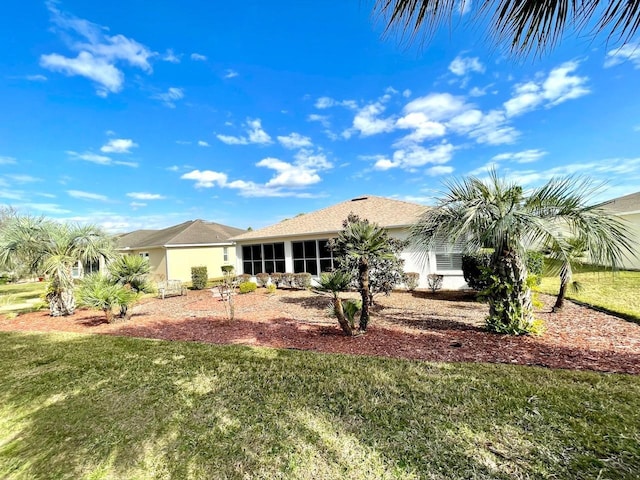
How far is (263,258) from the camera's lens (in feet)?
57.0

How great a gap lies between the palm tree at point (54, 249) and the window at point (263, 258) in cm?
769

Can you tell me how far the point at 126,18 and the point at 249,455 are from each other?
45.1 feet

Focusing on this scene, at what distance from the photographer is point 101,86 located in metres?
13.4

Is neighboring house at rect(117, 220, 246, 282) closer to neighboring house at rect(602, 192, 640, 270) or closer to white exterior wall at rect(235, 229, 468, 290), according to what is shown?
white exterior wall at rect(235, 229, 468, 290)

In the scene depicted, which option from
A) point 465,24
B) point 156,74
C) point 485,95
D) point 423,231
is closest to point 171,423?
point 465,24

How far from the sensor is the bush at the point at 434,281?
12492mm

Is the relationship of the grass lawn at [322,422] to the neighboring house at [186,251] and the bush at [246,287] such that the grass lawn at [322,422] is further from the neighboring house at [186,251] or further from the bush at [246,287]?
the neighboring house at [186,251]

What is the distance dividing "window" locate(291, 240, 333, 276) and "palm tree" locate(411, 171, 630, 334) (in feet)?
29.8

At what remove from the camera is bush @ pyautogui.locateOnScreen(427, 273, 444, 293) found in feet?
41.0

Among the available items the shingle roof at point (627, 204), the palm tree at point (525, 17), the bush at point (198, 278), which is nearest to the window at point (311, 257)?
the bush at point (198, 278)

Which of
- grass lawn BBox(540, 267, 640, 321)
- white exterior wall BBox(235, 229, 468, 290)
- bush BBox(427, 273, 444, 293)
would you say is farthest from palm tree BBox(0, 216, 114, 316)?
grass lawn BBox(540, 267, 640, 321)

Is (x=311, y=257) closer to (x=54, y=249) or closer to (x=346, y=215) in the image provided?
(x=346, y=215)

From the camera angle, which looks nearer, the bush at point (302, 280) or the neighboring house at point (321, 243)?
the neighboring house at point (321, 243)

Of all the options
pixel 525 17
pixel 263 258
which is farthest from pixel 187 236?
pixel 525 17
